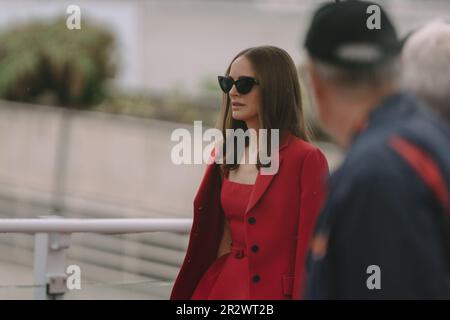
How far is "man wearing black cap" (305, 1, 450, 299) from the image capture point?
2531 millimetres

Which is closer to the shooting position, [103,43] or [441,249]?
[441,249]

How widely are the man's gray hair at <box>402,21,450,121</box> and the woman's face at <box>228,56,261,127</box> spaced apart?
2.22 ft

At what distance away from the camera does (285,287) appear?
427cm

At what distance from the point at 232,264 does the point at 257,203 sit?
24cm

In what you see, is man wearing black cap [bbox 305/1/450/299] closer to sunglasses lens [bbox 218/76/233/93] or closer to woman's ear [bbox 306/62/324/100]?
woman's ear [bbox 306/62/324/100]

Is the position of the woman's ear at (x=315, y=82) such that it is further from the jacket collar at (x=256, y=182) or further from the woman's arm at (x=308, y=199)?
the jacket collar at (x=256, y=182)

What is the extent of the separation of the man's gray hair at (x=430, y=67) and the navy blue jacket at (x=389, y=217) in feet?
1.88

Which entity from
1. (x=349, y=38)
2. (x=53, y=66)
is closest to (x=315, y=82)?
(x=349, y=38)

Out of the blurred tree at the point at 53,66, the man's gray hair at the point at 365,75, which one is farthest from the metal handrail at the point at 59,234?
the blurred tree at the point at 53,66

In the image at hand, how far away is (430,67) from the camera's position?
3.49 metres

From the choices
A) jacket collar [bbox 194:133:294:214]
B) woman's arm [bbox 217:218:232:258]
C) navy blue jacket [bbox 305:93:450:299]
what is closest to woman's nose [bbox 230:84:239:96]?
jacket collar [bbox 194:133:294:214]

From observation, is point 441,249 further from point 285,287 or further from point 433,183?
point 285,287
